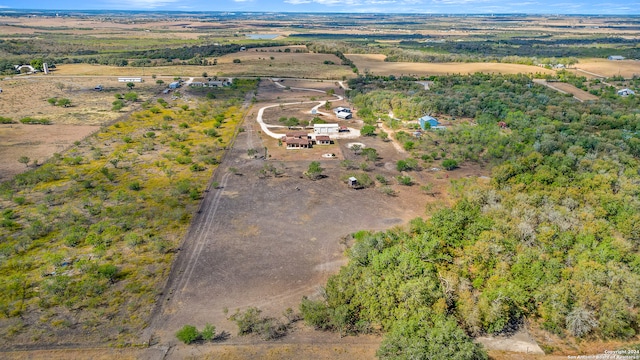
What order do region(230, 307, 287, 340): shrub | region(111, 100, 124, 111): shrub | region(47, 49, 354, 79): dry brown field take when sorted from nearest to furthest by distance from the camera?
region(230, 307, 287, 340): shrub
region(111, 100, 124, 111): shrub
region(47, 49, 354, 79): dry brown field

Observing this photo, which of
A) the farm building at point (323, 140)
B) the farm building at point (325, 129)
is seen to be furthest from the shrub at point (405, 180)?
the farm building at point (325, 129)

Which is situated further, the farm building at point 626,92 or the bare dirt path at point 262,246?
the farm building at point 626,92

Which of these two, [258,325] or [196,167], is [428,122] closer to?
[196,167]

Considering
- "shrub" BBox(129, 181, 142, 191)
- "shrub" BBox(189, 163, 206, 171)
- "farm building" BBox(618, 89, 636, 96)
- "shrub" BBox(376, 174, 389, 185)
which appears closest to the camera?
"shrub" BBox(129, 181, 142, 191)

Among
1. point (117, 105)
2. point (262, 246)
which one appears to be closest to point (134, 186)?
point (262, 246)

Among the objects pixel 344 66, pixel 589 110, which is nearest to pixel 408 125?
pixel 589 110

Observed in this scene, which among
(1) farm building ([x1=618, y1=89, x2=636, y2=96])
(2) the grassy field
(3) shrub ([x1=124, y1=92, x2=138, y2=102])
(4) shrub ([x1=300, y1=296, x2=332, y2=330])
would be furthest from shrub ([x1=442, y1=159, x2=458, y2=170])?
(3) shrub ([x1=124, y1=92, x2=138, y2=102])

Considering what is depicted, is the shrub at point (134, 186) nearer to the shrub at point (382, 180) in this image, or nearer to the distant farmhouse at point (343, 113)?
the shrub at point (382, 180)

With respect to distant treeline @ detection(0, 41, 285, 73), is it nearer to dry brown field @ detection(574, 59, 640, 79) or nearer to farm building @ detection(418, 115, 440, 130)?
farm building @ detection(418, 115, 440, 130)
